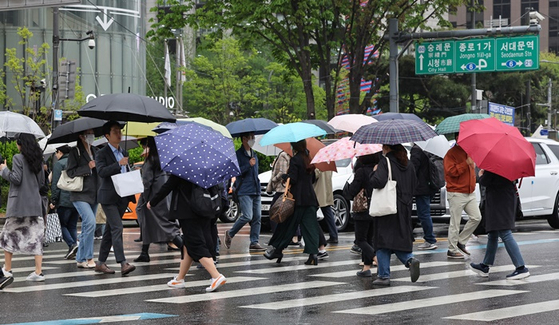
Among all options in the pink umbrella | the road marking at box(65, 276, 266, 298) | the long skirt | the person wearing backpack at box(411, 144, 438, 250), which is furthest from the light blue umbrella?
the person wearing backpack at box(411, 144, 438, 250)

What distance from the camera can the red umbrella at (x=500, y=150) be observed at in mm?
11305

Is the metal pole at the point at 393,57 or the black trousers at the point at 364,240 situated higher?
the metal pole at the point at 393,57

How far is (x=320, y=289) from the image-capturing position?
10.9 meters

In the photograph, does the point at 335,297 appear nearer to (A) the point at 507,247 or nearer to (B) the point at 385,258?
(B) the point at 385,258

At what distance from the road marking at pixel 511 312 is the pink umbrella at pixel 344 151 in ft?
10.9

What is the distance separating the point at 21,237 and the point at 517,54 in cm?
1932

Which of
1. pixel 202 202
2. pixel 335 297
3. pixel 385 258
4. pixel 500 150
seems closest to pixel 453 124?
pixel 500 150

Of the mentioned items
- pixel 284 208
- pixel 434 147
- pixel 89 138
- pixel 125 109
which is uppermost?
pixel 125 109

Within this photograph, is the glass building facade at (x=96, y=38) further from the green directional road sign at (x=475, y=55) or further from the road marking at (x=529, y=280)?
the road marking at (x=529, y=280)

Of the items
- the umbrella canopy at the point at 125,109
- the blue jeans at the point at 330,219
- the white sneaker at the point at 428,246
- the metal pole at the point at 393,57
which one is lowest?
the white sneaker at the point at 428,246

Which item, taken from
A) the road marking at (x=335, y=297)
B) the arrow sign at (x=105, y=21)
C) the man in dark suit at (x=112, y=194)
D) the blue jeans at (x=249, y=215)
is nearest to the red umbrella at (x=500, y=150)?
the road marking at (x=335, y=297)

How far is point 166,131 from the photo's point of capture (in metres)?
11.1

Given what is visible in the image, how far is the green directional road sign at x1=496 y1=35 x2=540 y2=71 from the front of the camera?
27942 millimetres

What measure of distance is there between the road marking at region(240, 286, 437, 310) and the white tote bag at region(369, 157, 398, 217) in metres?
0.82
